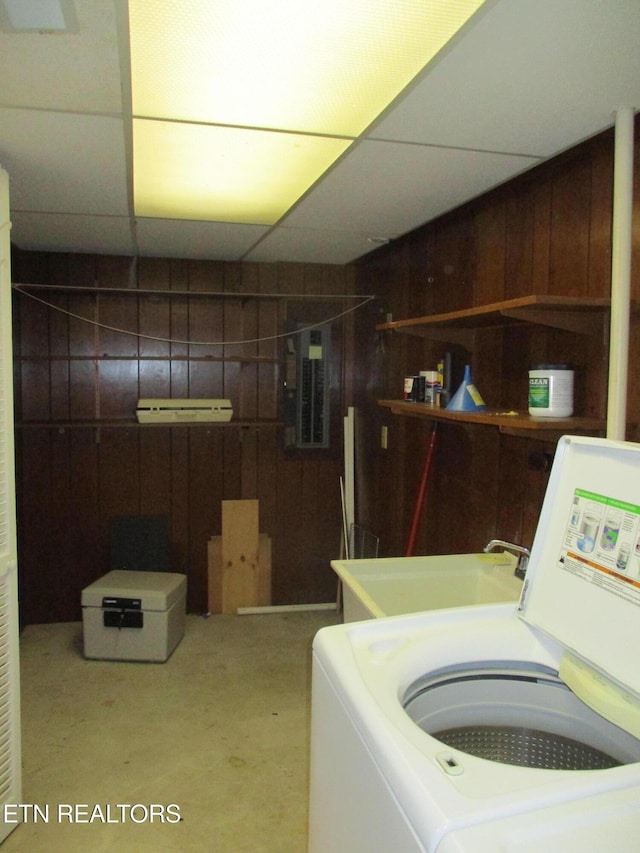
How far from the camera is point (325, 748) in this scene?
4.09ft

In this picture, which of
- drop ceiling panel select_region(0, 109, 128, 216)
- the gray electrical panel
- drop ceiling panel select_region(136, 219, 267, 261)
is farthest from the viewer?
the gray electrical panel

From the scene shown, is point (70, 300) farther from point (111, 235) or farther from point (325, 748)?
point (325, 748)

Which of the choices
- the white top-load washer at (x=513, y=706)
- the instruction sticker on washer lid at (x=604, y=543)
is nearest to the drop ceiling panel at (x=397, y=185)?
the white top-load washer at (x=513, y=706)

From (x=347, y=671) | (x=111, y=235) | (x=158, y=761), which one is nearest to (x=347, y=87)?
(x=347, y=671)

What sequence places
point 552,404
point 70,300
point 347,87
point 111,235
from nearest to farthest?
1. point 347,87
2. point 552,404
3. point 111,235
4. point 70,300

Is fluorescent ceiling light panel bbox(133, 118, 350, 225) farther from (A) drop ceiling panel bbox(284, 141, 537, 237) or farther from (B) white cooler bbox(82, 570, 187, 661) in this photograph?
(B) white cooler bbox(82, 570, 187, 661)

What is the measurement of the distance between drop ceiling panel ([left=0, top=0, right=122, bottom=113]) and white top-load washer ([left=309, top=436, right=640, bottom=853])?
4.17 ft

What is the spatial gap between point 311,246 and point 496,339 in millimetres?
1469

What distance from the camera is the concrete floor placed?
223cm

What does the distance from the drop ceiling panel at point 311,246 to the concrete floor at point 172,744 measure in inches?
88.9

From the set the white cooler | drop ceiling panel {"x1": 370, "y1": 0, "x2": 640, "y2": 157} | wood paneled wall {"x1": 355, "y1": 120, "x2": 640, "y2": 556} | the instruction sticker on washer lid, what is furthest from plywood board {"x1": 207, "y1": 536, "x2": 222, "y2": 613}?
the instruction sticker on washer lid

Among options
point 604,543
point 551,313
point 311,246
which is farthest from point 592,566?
point 311,246

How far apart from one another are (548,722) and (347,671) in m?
0.48

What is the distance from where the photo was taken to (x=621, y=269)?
1.64 m
